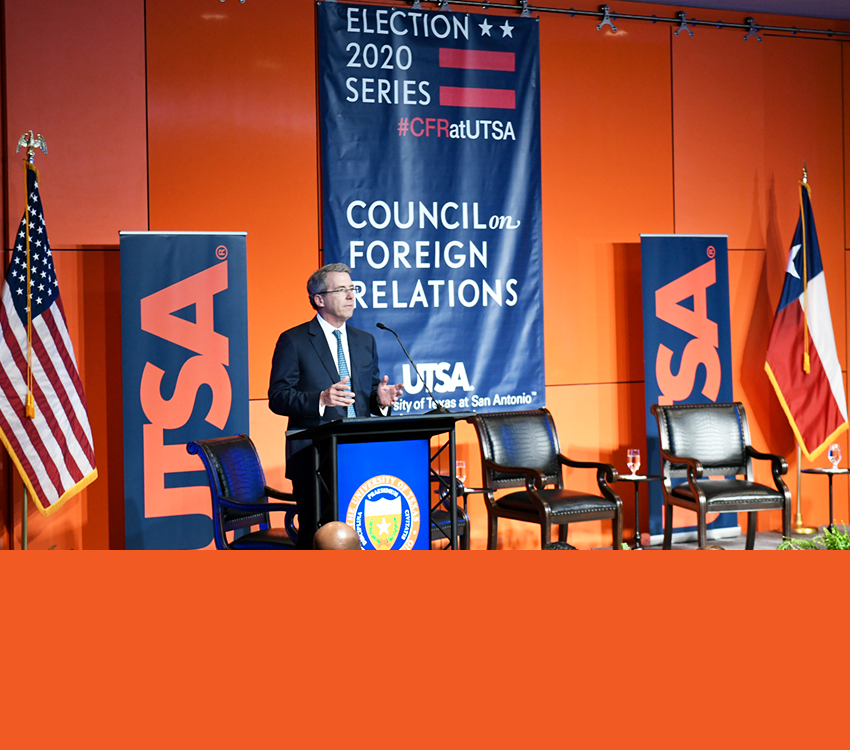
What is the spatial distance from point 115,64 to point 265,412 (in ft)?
7.58

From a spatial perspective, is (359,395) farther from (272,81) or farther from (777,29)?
(777,29)

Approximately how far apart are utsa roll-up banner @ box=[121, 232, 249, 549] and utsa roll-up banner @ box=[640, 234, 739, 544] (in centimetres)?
271

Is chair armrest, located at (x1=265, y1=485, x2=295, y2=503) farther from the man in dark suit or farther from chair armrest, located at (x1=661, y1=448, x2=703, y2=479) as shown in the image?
chair armrest, located at (x1=661, y1=448, x2=703, y2=479)

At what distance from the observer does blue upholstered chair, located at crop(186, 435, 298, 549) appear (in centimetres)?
360

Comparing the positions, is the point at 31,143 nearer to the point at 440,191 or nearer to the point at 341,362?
the point at 341,362

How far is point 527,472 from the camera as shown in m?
4.66

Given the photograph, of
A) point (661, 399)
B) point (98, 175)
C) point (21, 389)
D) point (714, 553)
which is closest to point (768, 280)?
point (661, 399)

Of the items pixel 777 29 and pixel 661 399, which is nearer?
pixel 661 399

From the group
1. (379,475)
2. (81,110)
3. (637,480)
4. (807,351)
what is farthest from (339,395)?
(807,351)

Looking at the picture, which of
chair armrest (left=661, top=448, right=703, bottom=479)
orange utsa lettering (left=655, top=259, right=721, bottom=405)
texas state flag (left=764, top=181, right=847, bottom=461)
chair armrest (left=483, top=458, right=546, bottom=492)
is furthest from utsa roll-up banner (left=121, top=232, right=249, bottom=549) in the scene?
texas state flag (left=764, top=181, right=847, bottom=461)

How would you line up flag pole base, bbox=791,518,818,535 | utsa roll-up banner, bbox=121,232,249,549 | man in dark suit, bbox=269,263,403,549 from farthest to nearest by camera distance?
1. flag pole base, bbox=791,518,818,535
2. utsa roll-up banner, bbox=121,232,249,549
3. man in dark suit, bbox=269,263,403,549

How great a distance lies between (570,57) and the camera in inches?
219

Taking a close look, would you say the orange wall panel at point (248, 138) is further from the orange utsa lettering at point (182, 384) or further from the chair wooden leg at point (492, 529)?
the chair wooden leg at point (492, 529)

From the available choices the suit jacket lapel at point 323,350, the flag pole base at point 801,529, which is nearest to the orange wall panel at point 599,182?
the flag pole base at point 801,529
